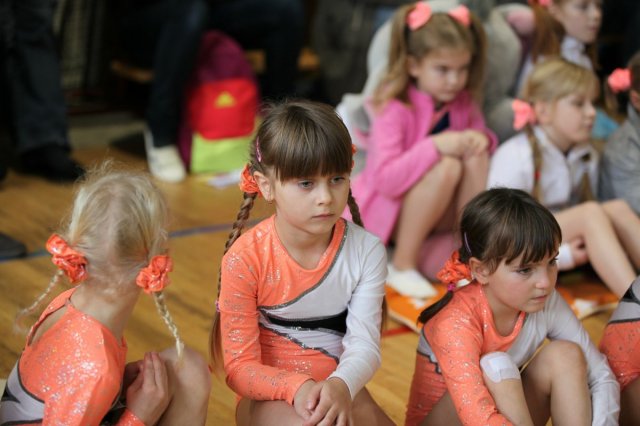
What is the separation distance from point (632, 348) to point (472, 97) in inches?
42.4

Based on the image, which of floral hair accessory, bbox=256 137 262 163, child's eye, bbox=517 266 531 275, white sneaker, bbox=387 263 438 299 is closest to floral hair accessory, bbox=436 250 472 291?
child's eye, bbox=517 266 531 275

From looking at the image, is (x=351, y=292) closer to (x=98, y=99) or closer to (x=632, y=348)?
(x=632, y=348)

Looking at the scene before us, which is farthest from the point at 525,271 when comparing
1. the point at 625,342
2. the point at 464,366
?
the point at 625,342

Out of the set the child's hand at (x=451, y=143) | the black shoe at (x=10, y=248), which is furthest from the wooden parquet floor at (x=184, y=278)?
the child's hand at (x=451, y=143)

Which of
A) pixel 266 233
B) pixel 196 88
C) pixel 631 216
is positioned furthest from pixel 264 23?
pixel 266 233

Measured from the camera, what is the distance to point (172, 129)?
3.61 meters

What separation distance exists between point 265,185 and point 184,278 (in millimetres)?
1026

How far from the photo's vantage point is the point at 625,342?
1.89m

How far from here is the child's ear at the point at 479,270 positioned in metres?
1.75

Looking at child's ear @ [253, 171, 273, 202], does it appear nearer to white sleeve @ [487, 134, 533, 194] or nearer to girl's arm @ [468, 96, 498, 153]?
white sleeve @ [487, 134, 533, 194]

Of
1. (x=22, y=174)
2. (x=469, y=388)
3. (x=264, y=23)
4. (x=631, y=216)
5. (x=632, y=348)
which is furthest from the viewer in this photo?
(x=264, y=23)

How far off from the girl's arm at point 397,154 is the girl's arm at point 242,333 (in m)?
1.05

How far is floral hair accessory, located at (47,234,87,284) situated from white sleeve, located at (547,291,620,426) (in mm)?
873

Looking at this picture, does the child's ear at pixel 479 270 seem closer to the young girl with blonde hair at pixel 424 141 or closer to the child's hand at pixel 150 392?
the child's hand at pixel 150 392
